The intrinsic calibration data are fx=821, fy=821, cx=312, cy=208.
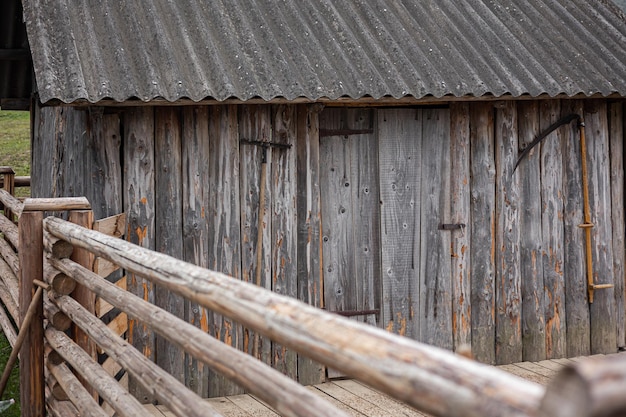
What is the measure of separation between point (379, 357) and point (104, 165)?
4927 mm

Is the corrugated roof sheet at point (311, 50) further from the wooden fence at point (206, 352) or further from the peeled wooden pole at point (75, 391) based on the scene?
the peeled wooden pole at point (75, 391)

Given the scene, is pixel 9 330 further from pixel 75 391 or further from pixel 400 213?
pixel 400 213

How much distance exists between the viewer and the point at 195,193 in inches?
256

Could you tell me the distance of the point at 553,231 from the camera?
25.0ft

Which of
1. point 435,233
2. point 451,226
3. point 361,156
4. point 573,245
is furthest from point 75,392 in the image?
point 573,245

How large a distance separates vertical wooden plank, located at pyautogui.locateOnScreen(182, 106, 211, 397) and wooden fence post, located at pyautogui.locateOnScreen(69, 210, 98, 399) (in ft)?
5.53

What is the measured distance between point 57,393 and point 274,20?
3.72 m

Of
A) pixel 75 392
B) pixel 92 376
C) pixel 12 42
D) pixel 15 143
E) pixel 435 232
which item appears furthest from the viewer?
pixel 15 143

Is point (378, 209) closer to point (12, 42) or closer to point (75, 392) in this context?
point (75, 392)

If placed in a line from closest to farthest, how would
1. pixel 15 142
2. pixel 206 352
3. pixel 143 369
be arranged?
pixel 206 352 → pixel 143 369 → pixel 15 142

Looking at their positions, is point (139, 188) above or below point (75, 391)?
above

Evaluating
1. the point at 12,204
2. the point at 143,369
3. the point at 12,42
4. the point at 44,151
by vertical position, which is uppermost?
the point at 12,42

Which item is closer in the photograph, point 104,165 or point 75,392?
point 75,392

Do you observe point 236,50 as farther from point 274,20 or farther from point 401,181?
point 401,181
